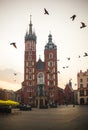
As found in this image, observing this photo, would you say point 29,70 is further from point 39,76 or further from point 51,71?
point 51,71

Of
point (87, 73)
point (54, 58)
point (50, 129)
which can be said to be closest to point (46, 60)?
point (54, 58)

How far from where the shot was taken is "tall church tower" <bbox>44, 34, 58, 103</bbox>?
104m

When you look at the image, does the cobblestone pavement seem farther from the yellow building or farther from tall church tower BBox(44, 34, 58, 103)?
the yellow building

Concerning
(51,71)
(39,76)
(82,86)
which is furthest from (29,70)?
(82,86)

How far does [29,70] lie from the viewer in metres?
108

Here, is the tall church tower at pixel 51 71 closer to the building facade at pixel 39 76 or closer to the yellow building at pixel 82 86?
the building facade at pixel 39 76

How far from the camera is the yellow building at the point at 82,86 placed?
114 metres

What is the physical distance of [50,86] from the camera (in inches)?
4151

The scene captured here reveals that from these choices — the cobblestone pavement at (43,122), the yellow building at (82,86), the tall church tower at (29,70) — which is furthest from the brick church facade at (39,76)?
the cobblestone pavement at (43,122)

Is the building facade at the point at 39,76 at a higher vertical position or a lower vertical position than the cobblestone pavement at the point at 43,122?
higher

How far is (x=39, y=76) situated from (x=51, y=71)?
5671mm

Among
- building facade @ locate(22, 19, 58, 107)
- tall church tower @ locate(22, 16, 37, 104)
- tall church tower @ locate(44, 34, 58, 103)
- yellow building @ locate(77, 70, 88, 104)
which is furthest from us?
yellow building @ locate(77, 70, 88, 104)

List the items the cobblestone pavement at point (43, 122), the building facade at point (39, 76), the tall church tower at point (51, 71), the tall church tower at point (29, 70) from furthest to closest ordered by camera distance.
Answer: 1. the tall church tower at point (29, 70)
2. the building facade at point (39, 76)
3. the tall church tower at point (51, 71)
4. the cobblestone pavement at point (43, 122)

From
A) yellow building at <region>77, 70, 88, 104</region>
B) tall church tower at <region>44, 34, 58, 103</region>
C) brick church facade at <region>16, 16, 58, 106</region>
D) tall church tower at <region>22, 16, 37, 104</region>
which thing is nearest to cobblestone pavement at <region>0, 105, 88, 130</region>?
tall church tower at <region>44, 34, 58, 103</region>
